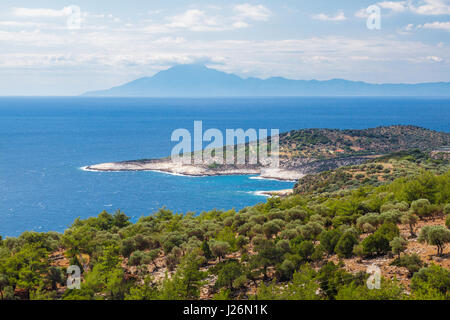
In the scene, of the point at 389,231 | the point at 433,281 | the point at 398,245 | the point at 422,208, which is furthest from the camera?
the point at 422,208

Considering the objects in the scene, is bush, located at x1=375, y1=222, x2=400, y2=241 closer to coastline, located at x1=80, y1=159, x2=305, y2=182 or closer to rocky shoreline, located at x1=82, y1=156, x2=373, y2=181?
rocky shoreline, located at x1=82, y1=156, x2=373, y2=181

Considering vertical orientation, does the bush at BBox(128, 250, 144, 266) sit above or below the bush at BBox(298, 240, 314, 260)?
below

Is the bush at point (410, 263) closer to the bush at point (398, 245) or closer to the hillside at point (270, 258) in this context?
the hillside at point (270, 258)

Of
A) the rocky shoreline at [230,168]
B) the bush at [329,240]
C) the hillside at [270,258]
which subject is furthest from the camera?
the rocky shoreline at [230,168]

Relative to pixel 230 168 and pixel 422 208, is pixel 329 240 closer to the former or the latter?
pixel 422 208

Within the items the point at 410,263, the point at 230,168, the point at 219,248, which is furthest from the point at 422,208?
the point at 230,168

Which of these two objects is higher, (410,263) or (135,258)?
(410,263)

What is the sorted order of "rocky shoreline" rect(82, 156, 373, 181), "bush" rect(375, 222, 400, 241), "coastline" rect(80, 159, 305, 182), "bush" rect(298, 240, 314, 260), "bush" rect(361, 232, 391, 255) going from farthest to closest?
"coastline" rect(80, 159, 305, 182) → "rocky shoreline" rect(82, 156, 373, 181) → "bush" rect(375, 222, 400, 241) → "bush" rect(298, 240, 314, 260) → "bush" rect(361, 232, 391, 255)

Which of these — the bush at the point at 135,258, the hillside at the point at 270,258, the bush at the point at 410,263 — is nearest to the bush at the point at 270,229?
the hillside at the point at 270,258

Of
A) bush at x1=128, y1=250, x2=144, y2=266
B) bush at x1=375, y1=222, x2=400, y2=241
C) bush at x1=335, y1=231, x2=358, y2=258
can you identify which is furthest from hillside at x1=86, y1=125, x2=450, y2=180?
bush at x1=335, y1=231, x2=358, y2=258

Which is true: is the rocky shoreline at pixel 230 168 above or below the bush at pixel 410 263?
below

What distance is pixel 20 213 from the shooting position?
7319 centimetres

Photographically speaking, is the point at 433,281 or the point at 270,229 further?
the point at 270,229
